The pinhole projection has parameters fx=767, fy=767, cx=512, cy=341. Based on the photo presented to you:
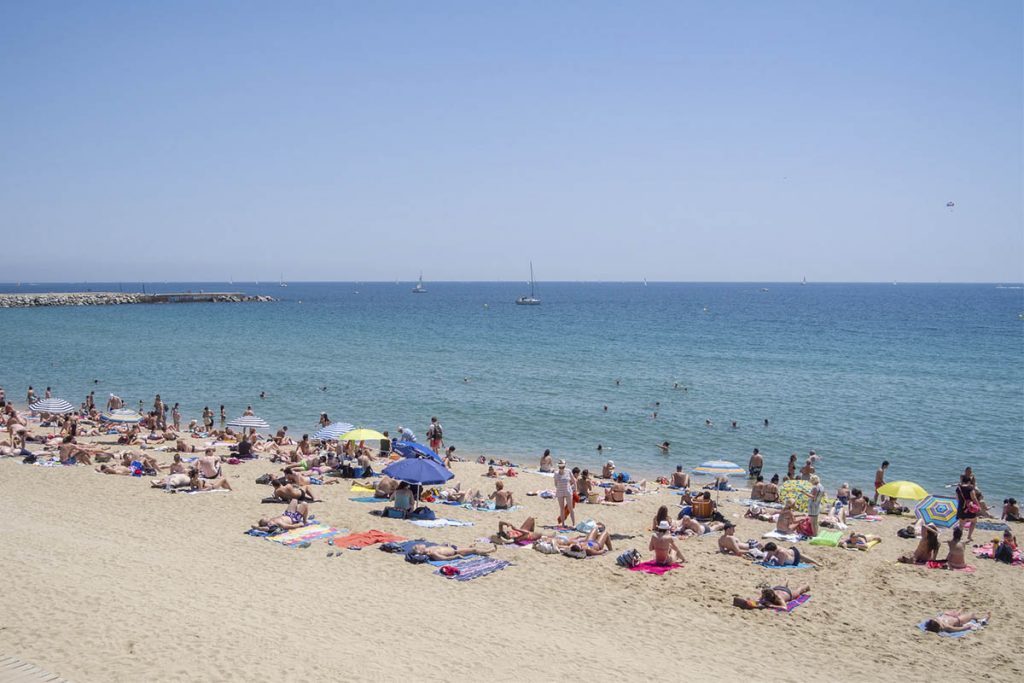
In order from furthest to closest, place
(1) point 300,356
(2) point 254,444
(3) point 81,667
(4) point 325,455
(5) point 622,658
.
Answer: (1) point 300,356 < (2) point 254,444 < (4) point 325,455 < (5) point 622,658 < (3) point 81,667

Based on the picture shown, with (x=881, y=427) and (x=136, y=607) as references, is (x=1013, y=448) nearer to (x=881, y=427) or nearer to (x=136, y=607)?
(x=881, y=427)

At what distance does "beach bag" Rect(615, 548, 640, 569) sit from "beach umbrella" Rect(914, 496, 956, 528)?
21.5 feet

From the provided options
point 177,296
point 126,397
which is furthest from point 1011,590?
point 177,296

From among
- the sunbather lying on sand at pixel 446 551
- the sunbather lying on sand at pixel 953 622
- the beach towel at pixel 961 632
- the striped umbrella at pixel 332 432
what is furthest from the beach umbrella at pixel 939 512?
the striped umbrella at pixel 332 432

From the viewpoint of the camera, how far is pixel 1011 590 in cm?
1258

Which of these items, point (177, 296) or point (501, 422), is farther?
point (177, 296)

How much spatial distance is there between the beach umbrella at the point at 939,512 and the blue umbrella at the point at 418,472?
9.69 metres

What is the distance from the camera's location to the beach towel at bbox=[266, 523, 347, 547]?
1376 centimetres

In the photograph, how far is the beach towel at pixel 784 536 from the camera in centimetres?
1526

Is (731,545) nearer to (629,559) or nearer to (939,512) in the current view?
(629,559)

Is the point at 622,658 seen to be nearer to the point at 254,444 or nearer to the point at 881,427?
the point at 254,444

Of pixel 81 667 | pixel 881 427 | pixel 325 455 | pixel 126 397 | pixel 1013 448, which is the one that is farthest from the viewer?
pixel 126 397

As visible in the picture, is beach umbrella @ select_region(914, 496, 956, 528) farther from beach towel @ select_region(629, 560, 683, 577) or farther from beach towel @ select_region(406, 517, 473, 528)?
beach towel @ select_region(406, 517, 473, 528)

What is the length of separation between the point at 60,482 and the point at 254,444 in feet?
21.2
